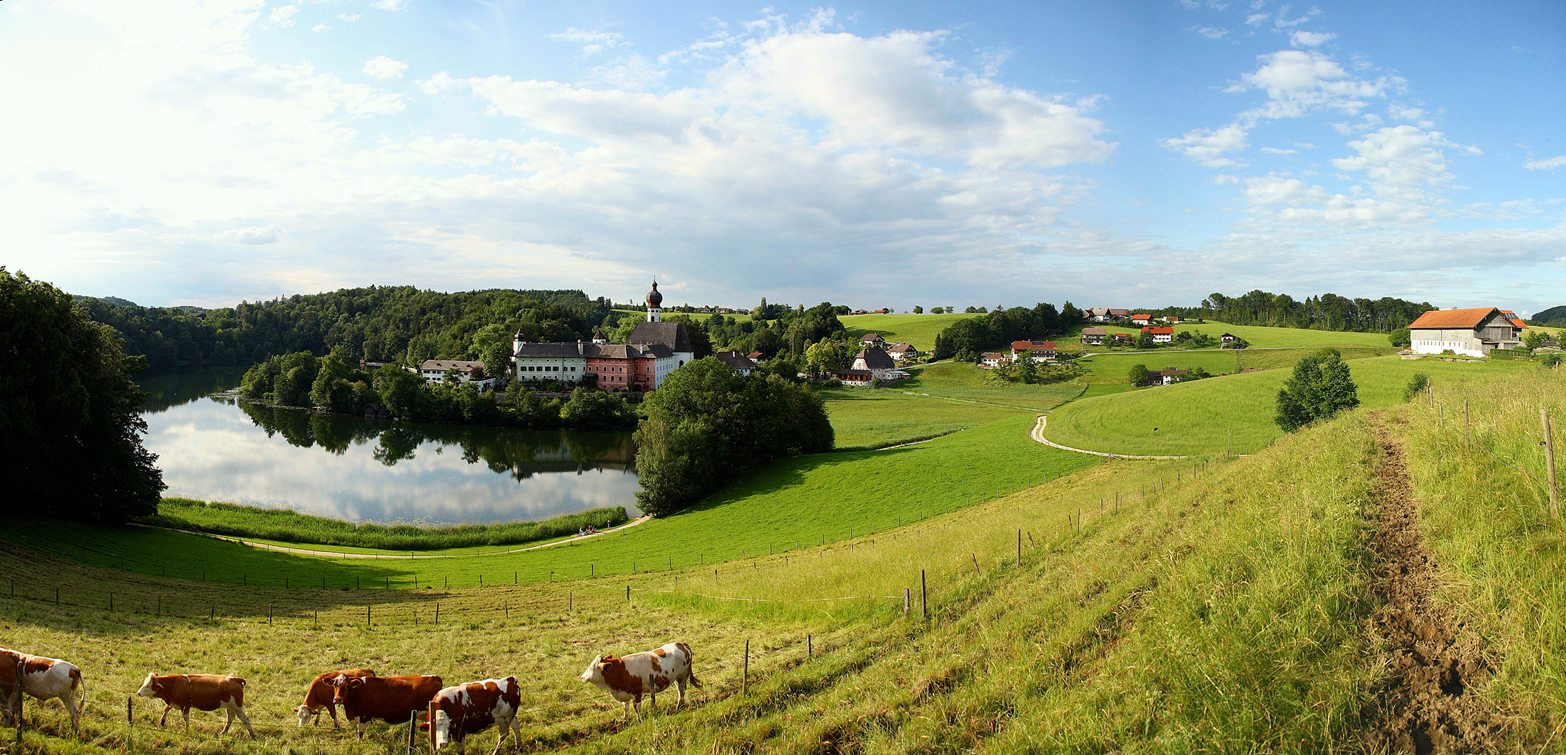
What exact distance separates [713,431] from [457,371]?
2723 inches

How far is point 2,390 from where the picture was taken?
25.3 metres

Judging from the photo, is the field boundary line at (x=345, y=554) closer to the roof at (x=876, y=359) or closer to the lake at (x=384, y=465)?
the lake at (x=384, y=465)

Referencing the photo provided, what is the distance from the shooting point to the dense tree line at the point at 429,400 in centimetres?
7688

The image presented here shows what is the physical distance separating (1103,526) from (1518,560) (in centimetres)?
883

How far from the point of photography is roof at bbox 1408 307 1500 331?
198 ft

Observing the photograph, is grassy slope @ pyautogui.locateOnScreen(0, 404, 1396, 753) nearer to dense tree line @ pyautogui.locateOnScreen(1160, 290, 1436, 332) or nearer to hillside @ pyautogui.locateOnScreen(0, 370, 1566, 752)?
hillside @ pyautogui.locateOnScreen(0, 370, 1566, 752)

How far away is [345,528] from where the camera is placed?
35281 millimetres

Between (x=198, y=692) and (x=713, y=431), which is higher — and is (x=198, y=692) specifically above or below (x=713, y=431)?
above

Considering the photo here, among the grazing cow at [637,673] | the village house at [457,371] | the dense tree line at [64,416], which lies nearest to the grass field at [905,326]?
the village house at [457,371]

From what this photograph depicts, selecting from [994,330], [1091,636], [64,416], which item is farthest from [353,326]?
[1091,636]

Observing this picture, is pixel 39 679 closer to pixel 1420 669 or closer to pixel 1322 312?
pixel 1420 669

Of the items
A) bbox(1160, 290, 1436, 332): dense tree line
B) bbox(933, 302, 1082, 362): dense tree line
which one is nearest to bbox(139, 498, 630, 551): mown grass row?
bbox(933, 302, 1082, 362): dense tree line

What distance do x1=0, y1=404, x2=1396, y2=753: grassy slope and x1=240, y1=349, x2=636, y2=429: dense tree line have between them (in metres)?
57.4

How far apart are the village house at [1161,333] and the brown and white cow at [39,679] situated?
125 meters
